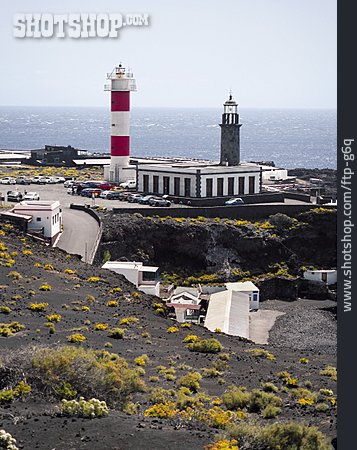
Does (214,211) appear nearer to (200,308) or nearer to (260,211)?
(260,211)

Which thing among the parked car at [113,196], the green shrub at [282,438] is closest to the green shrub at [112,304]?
the green shrub at [282,438]

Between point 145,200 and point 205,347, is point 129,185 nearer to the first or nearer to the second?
point 145,200

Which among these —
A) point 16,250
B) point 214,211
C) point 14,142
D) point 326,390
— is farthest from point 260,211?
point 14,142

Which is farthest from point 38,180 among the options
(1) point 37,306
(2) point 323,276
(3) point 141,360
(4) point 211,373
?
(4) point 211,373

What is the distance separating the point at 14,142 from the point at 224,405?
161 m

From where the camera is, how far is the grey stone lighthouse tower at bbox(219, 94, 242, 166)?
5222 cm

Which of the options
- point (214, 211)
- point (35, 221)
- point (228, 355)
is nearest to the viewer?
point (228, 355)

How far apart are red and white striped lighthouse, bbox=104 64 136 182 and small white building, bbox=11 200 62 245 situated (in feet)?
57.0

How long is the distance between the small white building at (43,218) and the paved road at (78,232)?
1.92ft

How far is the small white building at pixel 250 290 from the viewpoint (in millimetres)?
38178

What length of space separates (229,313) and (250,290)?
18.4ft

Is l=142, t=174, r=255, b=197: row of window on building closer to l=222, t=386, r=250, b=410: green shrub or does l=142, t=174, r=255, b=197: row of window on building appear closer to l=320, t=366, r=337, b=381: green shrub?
l=320, t=366, r=337, b=381: green shrub

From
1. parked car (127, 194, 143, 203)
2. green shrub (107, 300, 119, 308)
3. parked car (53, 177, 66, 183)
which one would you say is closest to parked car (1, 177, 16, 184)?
parked car (53, 177, 66, 183)

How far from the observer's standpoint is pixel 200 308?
3488cm
